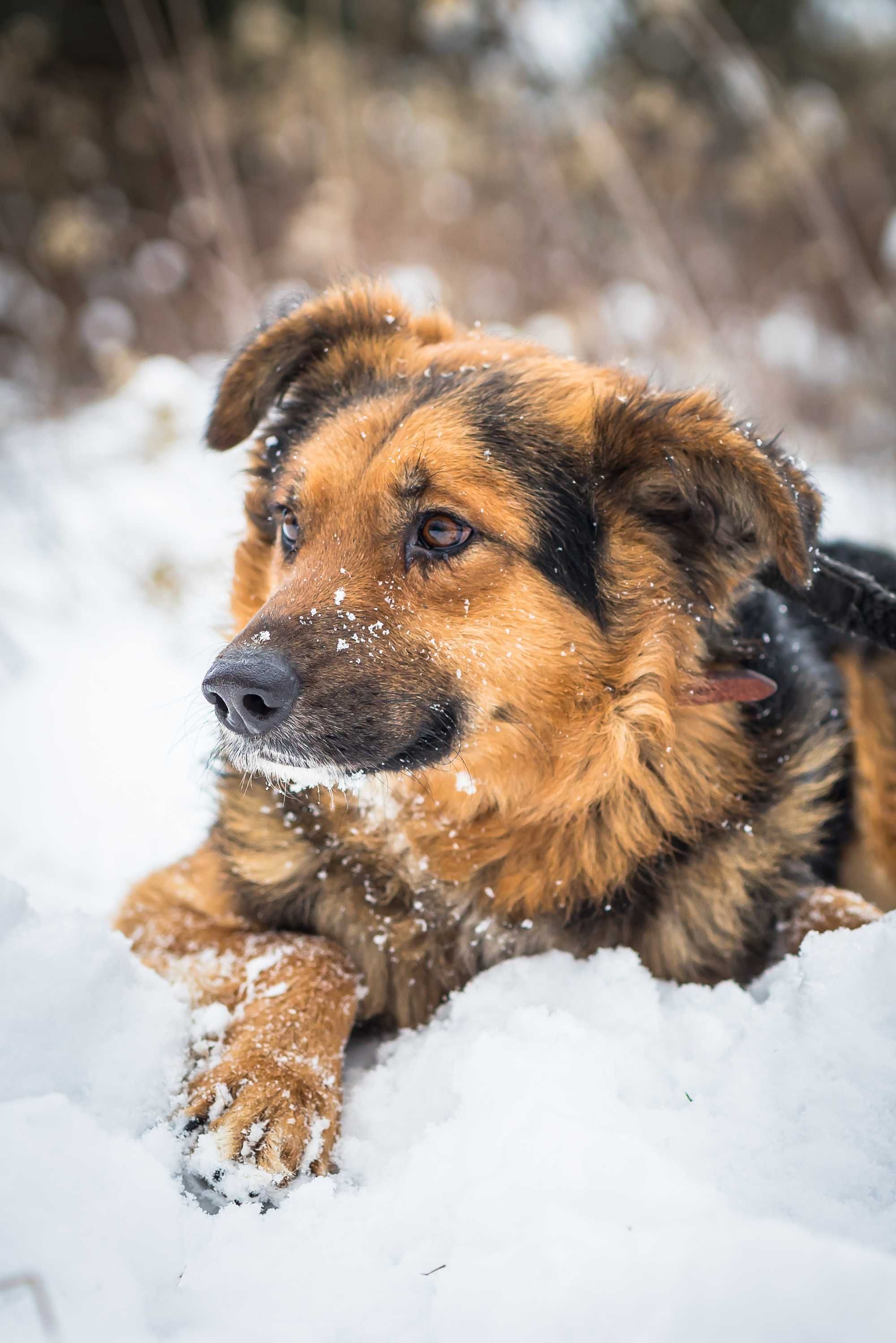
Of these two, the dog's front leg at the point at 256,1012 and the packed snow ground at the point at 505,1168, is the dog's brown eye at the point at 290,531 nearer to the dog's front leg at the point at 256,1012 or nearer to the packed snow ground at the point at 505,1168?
the packed snow ground at the point at 505,1168

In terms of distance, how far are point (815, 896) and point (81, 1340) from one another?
79.9 inches

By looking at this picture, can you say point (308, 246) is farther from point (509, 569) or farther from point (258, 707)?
point (258, 707)

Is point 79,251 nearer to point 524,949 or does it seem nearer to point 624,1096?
point 524,949

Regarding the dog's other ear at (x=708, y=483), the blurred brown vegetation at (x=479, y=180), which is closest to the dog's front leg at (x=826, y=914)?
the dog's other ear at (x=708, y=483)

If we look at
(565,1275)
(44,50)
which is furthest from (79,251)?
(565,1275)

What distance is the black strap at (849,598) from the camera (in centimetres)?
238

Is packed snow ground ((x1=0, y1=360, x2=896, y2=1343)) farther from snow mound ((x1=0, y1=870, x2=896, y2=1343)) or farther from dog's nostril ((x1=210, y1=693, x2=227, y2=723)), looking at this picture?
dog's nostril ((x1=210, y1=693, x2=227, y2=723))

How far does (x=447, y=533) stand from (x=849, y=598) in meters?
1.13

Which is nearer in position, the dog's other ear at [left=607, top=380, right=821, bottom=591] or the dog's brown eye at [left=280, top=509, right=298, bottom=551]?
the dog's other ear at [left=607, top=380, right=821, bottom=591]

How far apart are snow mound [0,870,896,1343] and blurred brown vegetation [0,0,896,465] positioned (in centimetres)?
387

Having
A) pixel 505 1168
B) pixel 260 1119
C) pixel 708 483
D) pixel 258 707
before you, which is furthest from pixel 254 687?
pixel 708 483

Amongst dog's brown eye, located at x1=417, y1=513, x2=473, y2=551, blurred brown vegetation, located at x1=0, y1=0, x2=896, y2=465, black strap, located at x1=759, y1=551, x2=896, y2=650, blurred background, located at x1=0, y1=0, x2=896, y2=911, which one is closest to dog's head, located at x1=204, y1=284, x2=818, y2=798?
dog's brown eye, located at x1=417, y1=513, x2=473, y2=551

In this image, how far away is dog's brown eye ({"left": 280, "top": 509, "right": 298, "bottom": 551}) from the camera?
246cm

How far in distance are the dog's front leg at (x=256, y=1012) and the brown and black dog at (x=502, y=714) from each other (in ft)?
0.04
